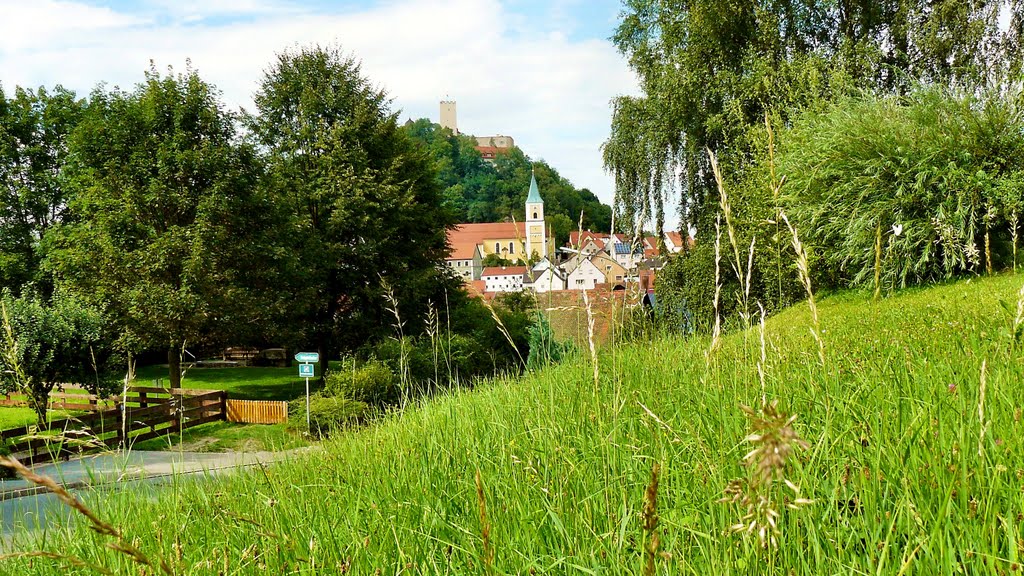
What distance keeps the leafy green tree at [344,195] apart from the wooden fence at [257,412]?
133 inches

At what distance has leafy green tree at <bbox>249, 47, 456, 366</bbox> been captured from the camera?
23312mm

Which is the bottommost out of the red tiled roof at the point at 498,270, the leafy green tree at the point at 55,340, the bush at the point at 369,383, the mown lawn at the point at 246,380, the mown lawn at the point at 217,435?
the mown lawn at the point at 246,380

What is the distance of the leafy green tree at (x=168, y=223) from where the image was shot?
62.4 ft

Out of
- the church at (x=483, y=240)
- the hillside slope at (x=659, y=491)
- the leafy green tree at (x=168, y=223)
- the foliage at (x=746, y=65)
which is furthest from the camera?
the church at (x=483, y=240)

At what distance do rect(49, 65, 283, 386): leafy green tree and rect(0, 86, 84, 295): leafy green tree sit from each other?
5.25 metres

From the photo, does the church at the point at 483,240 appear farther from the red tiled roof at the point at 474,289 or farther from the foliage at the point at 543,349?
the foliage at the point at 543,349

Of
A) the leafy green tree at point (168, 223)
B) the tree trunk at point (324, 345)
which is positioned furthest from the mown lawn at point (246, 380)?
the leafy green tree at point (168, 223)

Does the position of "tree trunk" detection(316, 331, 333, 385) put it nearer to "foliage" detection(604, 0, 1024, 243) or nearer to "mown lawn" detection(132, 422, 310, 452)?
"mown lawn" detection(132, 422, 310, 452)

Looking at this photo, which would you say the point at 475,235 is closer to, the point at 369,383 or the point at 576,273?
the point at 369,383

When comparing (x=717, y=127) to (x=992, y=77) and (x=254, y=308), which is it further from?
(x=254, y=308)

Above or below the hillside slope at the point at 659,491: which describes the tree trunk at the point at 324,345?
below

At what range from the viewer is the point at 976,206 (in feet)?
40.1

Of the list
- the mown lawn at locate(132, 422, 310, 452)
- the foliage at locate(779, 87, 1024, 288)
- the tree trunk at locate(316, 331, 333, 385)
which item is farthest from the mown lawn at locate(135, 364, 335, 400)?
the foliage at locate(779, 87, 1024, 288)

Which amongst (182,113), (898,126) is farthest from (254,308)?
(898,126)
